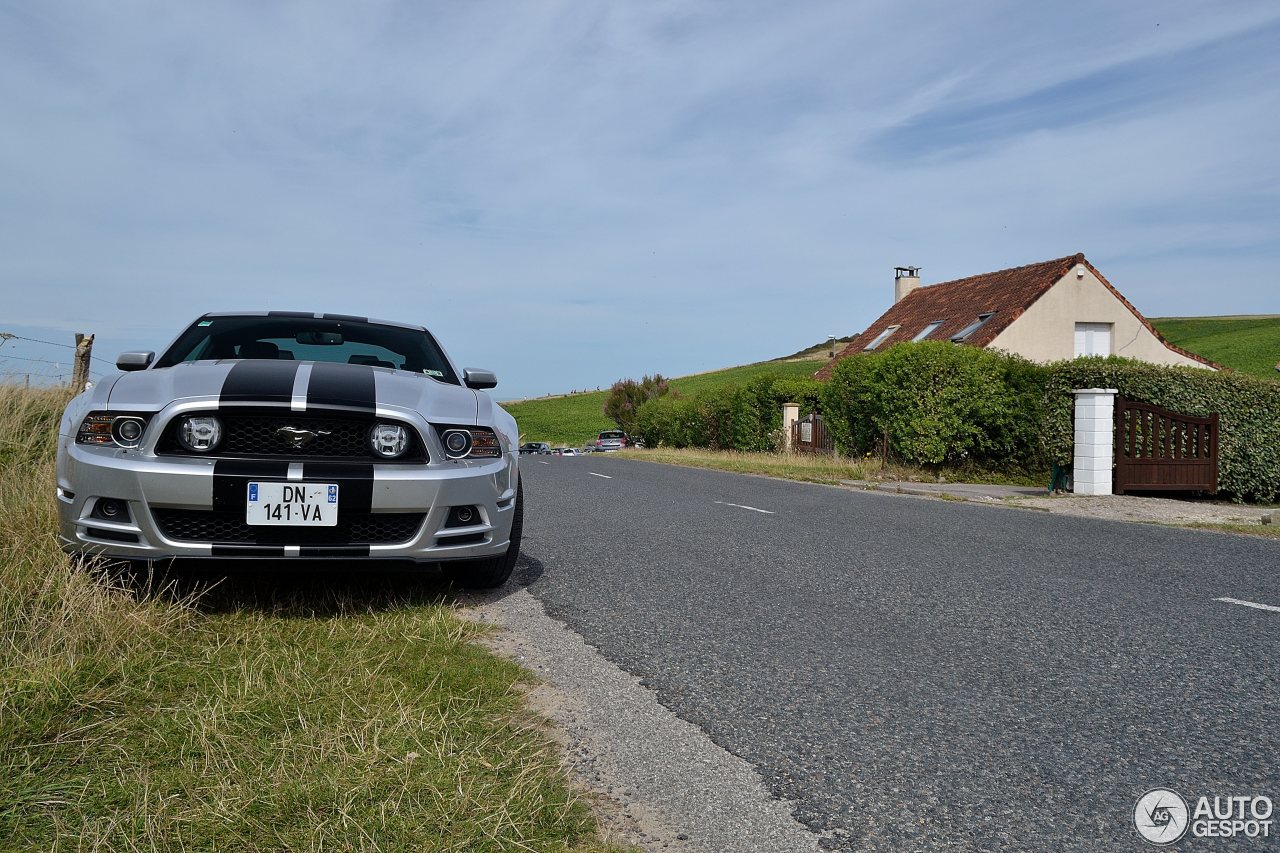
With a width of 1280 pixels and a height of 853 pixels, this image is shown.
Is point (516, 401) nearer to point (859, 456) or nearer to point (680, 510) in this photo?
point (859, 456)

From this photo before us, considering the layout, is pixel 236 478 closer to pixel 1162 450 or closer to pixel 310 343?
pixel 310 343

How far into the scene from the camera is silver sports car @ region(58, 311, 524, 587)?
4.23 m

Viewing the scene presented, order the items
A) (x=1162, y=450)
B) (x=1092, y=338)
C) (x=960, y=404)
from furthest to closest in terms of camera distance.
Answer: (x=1092, y=338) → (x=960, y=404) → (x=1162, y=450)

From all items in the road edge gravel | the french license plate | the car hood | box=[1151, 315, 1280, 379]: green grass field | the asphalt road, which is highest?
box=[1151, 315, 1280, 379]: green grass field

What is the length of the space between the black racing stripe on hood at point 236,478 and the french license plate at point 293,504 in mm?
33

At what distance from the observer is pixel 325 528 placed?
434cm

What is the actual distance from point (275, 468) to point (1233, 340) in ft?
224

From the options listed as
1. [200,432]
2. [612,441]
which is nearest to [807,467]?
[200,432]

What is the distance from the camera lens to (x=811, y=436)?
27953 mm

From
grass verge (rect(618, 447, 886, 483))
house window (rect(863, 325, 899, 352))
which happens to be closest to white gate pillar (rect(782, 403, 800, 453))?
grass verge (rect(618, 447, 886, 483))

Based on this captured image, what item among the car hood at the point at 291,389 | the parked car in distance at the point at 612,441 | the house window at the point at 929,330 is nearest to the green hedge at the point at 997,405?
the house window at the point at 929,330

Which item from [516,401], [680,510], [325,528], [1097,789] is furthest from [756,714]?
[516,401]

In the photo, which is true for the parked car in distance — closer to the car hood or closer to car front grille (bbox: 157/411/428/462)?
the car hood

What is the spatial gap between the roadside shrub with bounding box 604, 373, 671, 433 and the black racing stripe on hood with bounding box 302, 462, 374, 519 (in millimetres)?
50745
